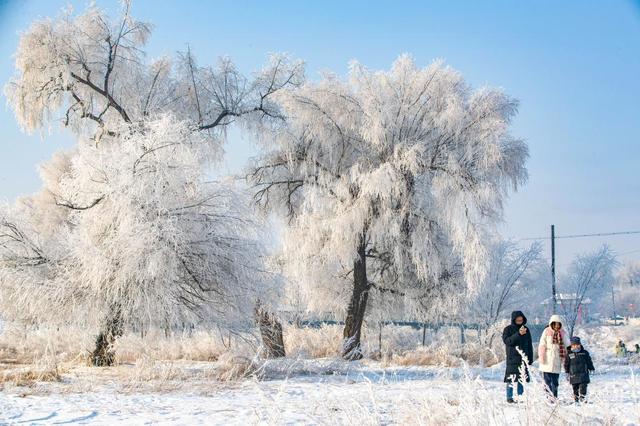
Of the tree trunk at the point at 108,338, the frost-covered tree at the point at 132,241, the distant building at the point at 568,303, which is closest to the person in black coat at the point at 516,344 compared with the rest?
the frost-covered tree at the point at 132,241

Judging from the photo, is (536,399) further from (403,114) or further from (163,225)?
(403,114)

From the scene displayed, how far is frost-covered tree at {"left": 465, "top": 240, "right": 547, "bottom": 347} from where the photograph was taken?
2769cm

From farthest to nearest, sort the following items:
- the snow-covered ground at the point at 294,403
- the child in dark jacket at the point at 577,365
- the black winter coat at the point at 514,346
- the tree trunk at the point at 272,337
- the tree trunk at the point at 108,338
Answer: the tree trunk at the point at 272,337 < the tree trunk at the point at 108,338 < the black winter coat at the point at 514,346 < the child in dark jacket at the point at 577,365 < the snow-covered ground at the point at 294,403

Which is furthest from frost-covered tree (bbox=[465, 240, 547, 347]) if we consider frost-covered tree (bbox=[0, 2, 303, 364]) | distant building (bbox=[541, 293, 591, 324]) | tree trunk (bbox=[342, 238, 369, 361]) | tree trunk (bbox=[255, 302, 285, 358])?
frost-covered tree (bbox=[0, 2, 303, 364])

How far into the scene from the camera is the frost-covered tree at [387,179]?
53.2 ft

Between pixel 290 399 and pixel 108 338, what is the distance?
568 centimetres

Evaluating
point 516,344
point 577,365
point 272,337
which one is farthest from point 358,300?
point 577,365

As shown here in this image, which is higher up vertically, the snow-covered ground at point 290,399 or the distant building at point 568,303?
the distant building at point 568,303

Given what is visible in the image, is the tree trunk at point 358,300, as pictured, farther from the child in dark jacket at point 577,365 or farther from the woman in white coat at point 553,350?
the child in dark jacket at point 577,365

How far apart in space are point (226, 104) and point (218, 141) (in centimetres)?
106

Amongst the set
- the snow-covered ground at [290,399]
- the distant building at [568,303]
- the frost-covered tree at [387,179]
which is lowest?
the snow-covered ground at [290,399]

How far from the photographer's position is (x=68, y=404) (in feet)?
26.5

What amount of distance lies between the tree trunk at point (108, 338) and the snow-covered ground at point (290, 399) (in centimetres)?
53

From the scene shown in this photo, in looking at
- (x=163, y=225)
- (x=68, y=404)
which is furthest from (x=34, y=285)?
(x=68, y=404)
